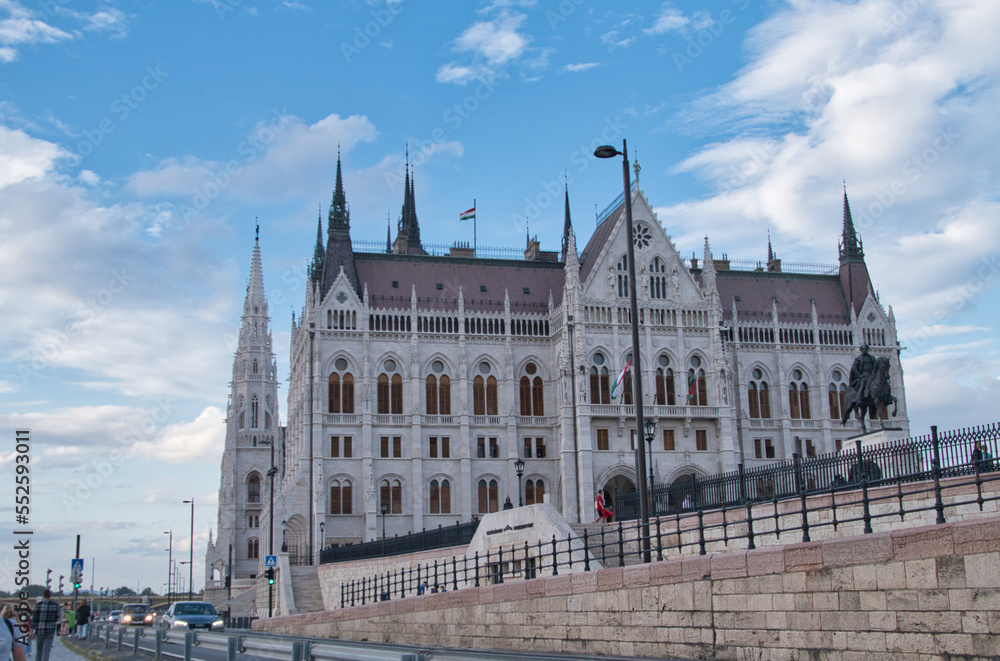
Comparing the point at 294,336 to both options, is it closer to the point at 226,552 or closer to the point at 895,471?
→ the point at 226,552

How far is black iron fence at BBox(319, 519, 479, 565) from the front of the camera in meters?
45.4

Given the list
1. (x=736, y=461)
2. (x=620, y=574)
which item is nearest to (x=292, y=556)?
(x=736, y=461)

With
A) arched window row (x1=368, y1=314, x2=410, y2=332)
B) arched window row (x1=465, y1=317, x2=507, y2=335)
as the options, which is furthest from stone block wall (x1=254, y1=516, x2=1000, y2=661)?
arched window row (x1=465, y1=317, x2=507, y2=335)

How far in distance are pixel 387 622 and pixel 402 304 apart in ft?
128

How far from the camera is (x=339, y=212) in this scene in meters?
71.6

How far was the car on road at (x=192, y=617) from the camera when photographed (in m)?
37.5

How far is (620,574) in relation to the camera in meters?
20.1

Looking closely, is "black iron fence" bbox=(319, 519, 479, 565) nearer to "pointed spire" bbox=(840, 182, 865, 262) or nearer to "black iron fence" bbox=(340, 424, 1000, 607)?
"black iron fence" bbox=(340, 424, 1000, 607)

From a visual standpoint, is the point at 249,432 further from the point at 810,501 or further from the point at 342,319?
the point at 810,501

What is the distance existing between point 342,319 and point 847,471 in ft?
127

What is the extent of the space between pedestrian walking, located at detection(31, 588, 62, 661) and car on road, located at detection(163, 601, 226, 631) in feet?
52.1

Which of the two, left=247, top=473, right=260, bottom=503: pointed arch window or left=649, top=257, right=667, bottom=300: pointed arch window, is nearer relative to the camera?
left=649, top=257, right=667, bottom=300: pointed arch window

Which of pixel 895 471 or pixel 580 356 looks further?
pixel 580 356

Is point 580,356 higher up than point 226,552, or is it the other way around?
point 580,356
